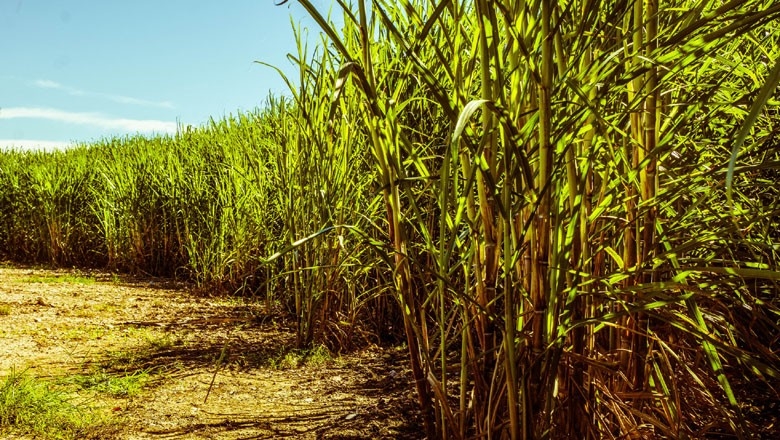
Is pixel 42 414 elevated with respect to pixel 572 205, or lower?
lower

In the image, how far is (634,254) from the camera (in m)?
1.07

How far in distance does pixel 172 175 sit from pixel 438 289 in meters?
3.83

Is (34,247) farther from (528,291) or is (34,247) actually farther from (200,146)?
(528,291)

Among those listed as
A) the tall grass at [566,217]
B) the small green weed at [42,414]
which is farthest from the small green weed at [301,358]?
the tall grass at [566,217]

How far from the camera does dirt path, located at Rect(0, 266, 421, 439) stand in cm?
160

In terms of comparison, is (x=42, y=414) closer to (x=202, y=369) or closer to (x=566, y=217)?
(x=202, y=369)

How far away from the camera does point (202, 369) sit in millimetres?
2104

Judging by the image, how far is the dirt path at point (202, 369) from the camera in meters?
1.60

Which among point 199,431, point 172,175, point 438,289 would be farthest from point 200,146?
point 438,289

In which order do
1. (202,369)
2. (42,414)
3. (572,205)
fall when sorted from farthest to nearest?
1. (202,369)
2. (42,414)
3. (572,205)

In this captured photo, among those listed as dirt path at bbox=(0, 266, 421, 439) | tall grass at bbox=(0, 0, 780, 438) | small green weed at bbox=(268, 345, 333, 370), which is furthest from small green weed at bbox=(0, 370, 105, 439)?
tall grass at bbox=(0, 0, 780, 438)

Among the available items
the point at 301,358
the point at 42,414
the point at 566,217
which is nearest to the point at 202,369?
the point at 301,358

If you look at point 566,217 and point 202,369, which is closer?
point 566,217

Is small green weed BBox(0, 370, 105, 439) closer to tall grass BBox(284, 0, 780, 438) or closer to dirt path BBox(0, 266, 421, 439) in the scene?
dirt path BBox(0, 266, 421, 439)
